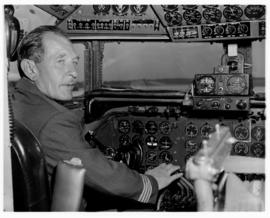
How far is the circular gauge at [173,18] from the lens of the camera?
3010 millimetres

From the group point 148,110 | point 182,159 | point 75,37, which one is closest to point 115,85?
point 148,110

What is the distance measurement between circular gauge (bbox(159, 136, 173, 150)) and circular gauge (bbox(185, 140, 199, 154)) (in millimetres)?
166

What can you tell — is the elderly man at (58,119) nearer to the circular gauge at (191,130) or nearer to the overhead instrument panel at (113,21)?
the overhead instrument panel at (113,21)

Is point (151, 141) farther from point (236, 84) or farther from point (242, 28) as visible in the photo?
point (242, 28)

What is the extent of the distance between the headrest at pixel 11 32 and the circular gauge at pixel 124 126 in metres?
1.71

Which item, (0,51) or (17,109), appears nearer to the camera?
(0,51)

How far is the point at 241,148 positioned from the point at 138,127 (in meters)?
0.97

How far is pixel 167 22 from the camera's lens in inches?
125

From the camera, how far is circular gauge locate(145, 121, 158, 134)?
3.56 metres

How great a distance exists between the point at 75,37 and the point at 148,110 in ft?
3.35

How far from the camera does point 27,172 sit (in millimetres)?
1619

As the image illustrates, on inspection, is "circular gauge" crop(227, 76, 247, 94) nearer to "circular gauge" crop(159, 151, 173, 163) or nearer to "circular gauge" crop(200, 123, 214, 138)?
"circular gauge" crop(200, 123, 214, 138)

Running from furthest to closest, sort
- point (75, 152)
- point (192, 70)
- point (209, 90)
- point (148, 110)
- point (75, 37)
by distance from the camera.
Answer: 1. point (148, 110)
2. point (209, 90)
3. point (192, 70)
4. point (75, 37)
5. point (75, 152)
